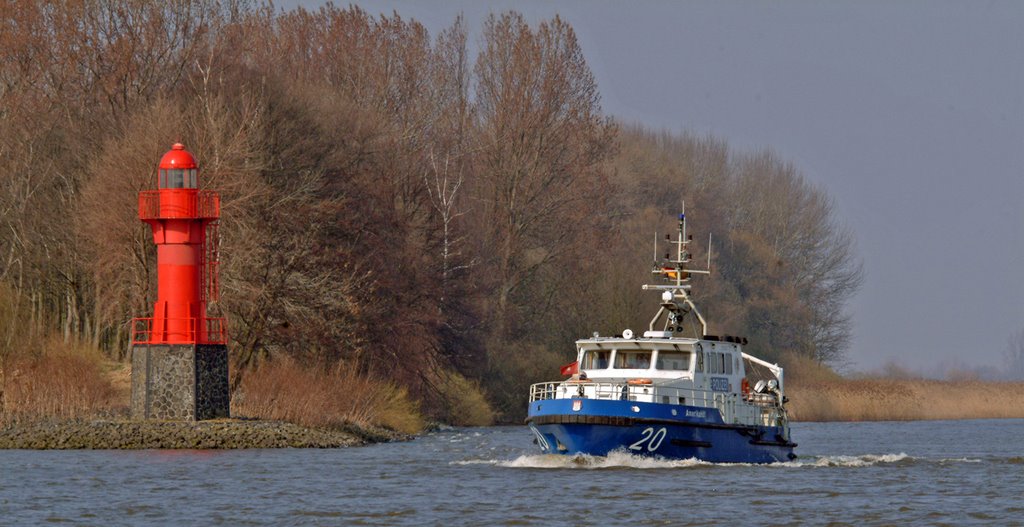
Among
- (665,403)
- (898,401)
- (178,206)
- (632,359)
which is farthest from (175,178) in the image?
(898,401)

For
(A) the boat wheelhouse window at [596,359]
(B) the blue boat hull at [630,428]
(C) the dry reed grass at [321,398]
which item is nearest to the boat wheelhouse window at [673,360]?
(A) the boat wheelhouse window at [596,359]

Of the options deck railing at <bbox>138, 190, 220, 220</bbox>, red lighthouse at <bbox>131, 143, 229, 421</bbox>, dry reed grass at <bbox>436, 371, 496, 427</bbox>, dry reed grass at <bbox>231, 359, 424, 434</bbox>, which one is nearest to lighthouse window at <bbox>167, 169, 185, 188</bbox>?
red lighthouse at <bbox>131, 143, 229, 421</bbox>

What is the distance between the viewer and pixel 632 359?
4381 cm

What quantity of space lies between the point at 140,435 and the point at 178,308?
11.7ft

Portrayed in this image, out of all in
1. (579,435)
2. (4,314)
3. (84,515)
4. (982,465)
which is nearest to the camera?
(84,515)

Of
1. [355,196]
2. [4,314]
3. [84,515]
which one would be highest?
[355,196]

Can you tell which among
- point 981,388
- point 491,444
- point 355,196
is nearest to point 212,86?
Answer: point 355,196

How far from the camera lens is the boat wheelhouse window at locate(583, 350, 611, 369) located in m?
44.0

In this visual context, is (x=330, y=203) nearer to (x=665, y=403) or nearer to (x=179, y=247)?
(x=179, y=247)

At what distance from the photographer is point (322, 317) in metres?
58.8

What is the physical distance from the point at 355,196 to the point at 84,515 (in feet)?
99.7

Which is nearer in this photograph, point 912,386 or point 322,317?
point 322,317

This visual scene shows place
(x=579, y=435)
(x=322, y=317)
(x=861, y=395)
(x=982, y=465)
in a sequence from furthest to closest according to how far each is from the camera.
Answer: (x=861, y=395) → (x=322, y=317) → (x=982, y=465) → (x=579, y=435)

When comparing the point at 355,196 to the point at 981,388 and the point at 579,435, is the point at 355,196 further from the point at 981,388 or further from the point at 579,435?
the point at 981,388
